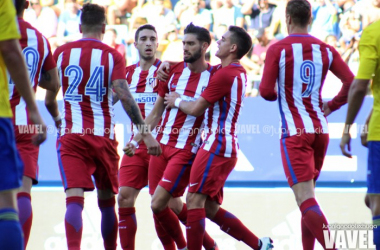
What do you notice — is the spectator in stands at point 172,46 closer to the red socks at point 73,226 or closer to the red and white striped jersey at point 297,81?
the red and white striped jersey at point 297,81

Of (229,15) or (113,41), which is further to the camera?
(229,15)

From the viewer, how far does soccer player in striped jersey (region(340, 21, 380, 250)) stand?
3.74 metres

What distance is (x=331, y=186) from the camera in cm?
728

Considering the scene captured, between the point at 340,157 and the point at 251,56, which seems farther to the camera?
the point at 251,56

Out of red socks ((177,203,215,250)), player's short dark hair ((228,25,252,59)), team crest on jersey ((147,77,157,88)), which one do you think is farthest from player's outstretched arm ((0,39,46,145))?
team crest on jersey ((147,77,157,88))

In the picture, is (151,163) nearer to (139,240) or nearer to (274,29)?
(139,240)

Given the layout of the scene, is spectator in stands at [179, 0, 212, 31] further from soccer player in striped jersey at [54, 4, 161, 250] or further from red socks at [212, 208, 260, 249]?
red socks at [212, 208, 260, 249]

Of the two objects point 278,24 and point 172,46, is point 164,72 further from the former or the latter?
point 278,24

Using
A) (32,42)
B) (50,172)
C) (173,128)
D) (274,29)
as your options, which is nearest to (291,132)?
(173,128)

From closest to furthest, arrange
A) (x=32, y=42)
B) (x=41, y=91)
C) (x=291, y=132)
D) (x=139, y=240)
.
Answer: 1. (x=32, y=42)
2. (x=291, y=132)
3. (x=139, y=240)
4. (x=41, y=91)

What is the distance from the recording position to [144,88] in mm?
6152

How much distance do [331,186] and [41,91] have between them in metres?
3.88

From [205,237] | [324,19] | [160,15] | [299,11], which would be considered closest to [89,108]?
[205,237]

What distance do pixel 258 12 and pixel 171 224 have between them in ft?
14.0
